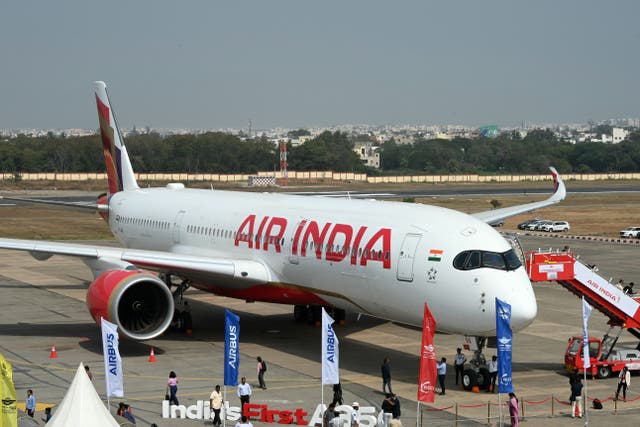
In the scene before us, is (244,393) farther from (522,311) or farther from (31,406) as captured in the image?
(522,311)

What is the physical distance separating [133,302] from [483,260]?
13.0m

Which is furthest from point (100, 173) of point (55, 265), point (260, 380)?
point (260, 380)

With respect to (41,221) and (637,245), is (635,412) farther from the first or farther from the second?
(41,221)

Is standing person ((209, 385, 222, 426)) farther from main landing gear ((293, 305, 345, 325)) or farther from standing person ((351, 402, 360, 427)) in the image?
main landing gear ((293, 305, 345, 325))

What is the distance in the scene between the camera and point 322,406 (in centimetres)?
2588

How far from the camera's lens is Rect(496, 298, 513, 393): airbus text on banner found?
86.5 feet

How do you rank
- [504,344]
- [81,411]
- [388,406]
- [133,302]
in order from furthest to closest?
[133,302], [504,344], [388,406], [81,411]

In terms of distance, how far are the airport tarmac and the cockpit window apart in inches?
146

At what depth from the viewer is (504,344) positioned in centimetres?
2692

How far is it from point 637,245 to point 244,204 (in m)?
43.7

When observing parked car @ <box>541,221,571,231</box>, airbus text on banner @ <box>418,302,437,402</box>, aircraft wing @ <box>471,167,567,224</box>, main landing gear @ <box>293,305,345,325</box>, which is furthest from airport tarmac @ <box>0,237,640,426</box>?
parked car @ <box>541,221,571,231</box>

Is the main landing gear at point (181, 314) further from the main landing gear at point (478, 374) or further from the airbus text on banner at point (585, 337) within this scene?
the airbus text on banner at point (585, 337)

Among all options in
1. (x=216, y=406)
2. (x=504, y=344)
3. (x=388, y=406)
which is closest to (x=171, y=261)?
(x=216, y=406)

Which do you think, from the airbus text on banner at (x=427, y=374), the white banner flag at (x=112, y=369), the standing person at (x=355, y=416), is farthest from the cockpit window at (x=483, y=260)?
the white banner flag at (x=112, y=369)
